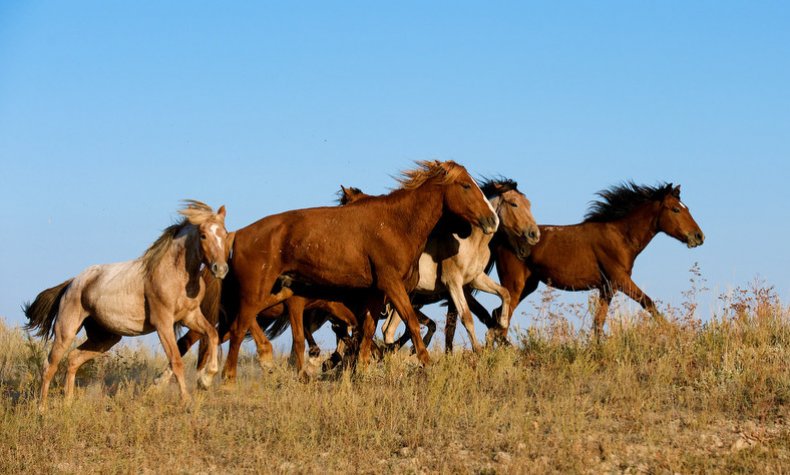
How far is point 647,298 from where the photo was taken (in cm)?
1366

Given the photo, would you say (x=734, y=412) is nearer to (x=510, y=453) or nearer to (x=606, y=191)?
(x=510, y=453)

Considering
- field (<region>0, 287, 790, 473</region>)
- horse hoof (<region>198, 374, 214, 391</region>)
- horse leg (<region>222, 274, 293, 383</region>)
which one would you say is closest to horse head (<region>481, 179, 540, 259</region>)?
field (<region>0, 287, 790, 473</region>)

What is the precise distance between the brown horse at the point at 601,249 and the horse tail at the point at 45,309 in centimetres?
587

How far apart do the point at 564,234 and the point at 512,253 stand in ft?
2.97

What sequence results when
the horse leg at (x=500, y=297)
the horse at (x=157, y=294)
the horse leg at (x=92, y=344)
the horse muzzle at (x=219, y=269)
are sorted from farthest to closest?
the horse leg at (x=500, y=297)
the horse leg at (x=92, y=344)
the horse at (x=157, y=294)
the horse muzzle at (x=219, y=269)

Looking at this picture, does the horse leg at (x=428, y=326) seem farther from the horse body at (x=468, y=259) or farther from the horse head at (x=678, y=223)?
the horse head at (x=678, y=223)

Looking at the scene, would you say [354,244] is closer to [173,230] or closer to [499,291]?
[173,230]

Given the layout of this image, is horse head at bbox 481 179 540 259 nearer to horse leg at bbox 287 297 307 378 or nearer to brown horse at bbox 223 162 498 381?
brown horse at bbox 223 162 498 381

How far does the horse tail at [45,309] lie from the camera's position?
11.3 metres

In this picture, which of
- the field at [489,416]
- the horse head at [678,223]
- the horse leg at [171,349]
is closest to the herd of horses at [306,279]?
the horse leg at [171,349]

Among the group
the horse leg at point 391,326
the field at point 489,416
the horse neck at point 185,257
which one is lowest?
the field at point 489,416

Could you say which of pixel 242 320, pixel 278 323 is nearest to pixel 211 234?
pixel 242 320

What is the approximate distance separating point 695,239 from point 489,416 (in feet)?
21.6

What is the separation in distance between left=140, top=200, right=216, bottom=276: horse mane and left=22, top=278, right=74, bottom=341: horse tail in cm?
123
